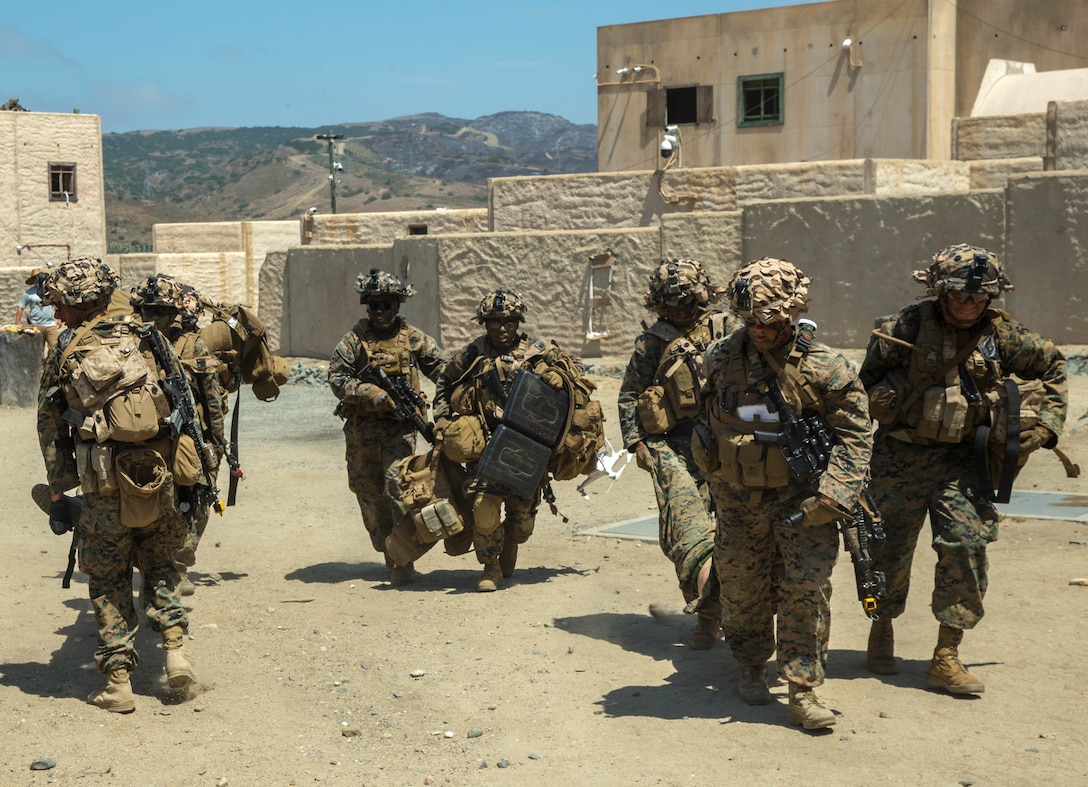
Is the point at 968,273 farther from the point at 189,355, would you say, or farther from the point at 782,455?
the point at 189,355

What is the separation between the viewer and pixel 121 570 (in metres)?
5.70

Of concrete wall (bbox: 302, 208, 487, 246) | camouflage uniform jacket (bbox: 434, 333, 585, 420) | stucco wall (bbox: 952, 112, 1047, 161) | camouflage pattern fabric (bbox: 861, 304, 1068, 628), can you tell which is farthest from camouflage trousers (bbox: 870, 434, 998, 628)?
concrete wall (bbox: 302, 208, 487, 246)

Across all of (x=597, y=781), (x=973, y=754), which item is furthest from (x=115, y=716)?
(x=973, y=754)

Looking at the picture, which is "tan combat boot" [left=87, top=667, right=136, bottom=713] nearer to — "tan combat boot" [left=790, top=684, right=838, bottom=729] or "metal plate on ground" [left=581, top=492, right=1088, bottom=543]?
"tan combat boot" [left=790, top=684, right=838, bottom=729]

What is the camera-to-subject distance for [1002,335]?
5559 mm

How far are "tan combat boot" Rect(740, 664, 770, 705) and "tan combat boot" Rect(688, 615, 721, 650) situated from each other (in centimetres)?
88

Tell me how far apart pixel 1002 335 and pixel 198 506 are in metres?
3.43

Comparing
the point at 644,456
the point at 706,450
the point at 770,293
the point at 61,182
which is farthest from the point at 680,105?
the point at 770,293

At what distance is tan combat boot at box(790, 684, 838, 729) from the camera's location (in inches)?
197

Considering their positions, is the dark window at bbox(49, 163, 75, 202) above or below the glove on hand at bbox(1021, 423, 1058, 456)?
above

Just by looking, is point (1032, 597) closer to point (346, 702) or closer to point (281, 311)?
point (346, 702)

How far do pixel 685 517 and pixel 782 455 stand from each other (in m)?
1.40

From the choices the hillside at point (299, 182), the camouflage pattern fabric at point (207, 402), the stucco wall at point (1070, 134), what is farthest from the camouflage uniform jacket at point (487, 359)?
the hillside at point (299, 182)

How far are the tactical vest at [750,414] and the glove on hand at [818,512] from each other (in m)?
0.14
